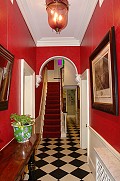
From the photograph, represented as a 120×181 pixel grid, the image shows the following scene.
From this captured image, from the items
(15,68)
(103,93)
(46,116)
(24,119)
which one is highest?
(15,68)

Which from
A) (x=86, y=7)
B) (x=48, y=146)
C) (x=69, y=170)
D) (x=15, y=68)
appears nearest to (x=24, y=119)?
(x=15, y=68)

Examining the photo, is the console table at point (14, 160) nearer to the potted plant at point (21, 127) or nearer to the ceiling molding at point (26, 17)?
the potted plant at point (21, 127)

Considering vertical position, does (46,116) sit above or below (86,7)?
below

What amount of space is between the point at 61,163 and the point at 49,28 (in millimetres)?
3185

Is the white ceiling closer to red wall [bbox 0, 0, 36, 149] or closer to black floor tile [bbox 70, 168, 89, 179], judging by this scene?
red wall [bbox 0, 0, 36, 149]

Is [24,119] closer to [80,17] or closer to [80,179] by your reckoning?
[80,179]

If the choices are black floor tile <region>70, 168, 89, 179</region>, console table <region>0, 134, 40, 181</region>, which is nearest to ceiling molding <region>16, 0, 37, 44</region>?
console table <region>0, 134, 40, 181</region>

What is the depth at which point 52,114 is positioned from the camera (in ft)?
22.7

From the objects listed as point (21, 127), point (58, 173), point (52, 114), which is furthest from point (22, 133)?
point (52, 114)

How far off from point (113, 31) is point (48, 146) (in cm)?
399

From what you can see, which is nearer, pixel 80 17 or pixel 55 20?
pixel 55 20

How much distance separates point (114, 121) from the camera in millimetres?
1827

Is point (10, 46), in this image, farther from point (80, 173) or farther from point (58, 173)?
point (80, 173)

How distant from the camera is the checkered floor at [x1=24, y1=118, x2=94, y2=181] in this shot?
9.70 ft
